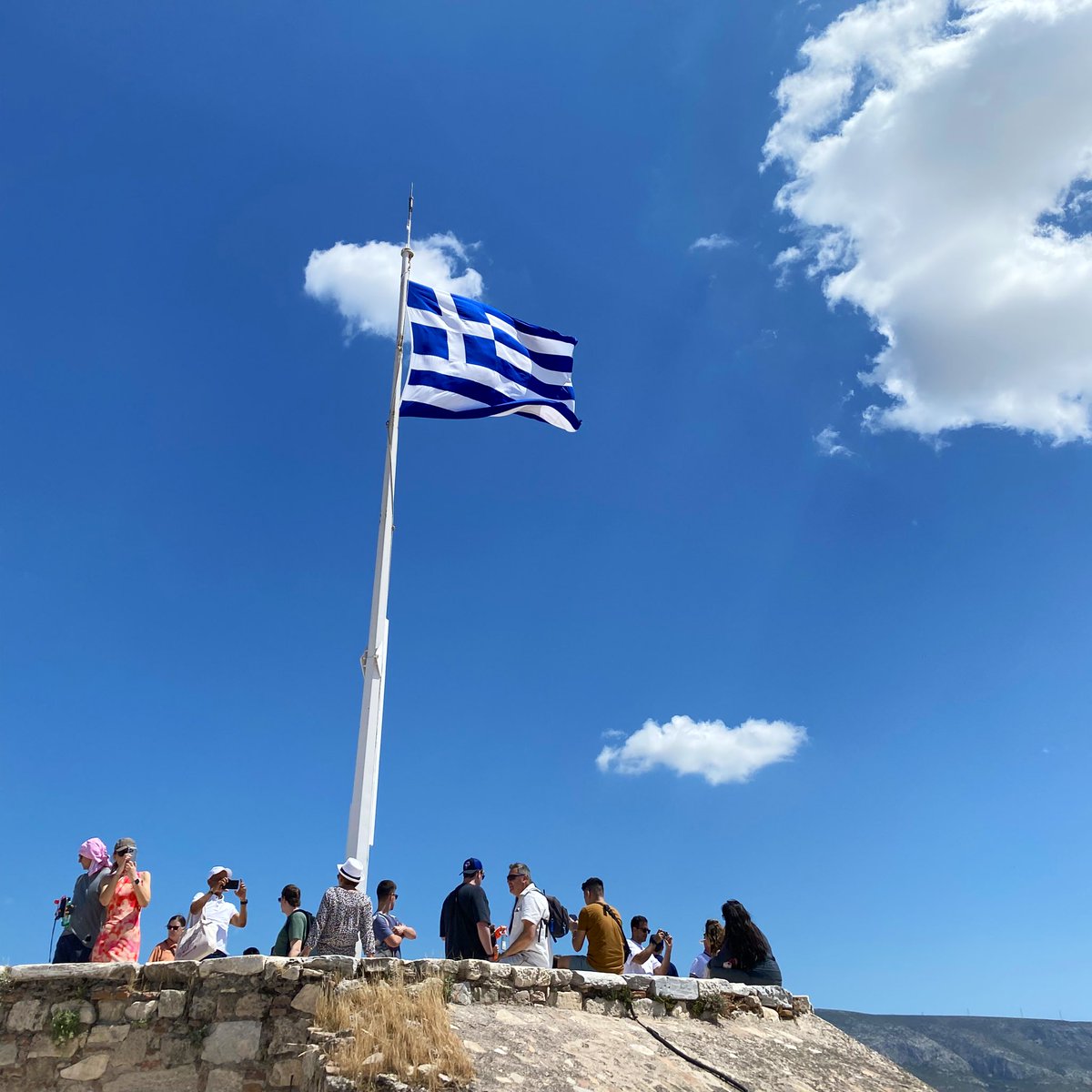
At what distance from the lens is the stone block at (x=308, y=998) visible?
6.12 m

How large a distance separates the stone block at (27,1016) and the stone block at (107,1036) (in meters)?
0.37

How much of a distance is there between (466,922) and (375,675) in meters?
2.94

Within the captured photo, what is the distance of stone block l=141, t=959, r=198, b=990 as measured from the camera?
6418 mm

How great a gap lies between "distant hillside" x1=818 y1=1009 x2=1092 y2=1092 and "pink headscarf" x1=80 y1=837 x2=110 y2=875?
14162cm

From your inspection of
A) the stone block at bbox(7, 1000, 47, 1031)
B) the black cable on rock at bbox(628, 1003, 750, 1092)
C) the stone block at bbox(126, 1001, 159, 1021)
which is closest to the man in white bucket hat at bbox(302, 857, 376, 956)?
the stone block at bbox(126, 1001, 159, 1021)

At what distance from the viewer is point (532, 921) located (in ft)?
25.0

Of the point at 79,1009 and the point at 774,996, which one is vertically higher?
the point at 774,996

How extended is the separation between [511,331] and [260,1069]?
9.37 meters

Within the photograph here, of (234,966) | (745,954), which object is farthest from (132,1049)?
(745,954)

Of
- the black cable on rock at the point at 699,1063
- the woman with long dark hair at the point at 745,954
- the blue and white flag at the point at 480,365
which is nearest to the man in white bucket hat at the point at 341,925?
the black cable on rock at the point at 699,1063

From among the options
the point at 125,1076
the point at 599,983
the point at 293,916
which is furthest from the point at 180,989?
the point at 599,983

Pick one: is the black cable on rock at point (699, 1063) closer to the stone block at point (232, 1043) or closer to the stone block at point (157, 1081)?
the stone block at point (232, 1043)

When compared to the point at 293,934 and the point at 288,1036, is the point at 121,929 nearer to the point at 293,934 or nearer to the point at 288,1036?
the point at 293,934

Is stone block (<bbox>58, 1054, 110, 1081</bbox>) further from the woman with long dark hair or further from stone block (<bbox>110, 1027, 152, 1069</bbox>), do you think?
the woman with long dark hair
